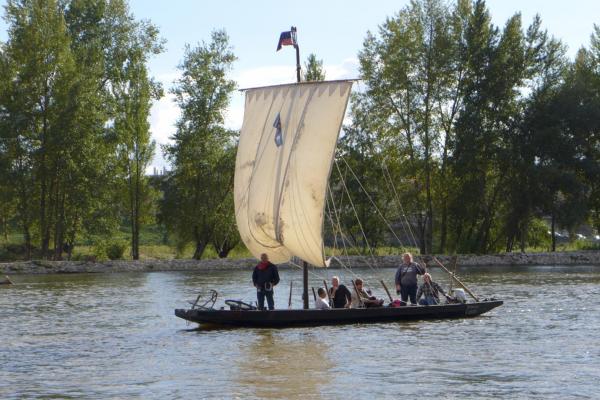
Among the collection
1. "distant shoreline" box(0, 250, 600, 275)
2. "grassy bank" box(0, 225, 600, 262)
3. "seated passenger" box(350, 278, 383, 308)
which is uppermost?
"grassy bank" box(0, 225, 600, 262)

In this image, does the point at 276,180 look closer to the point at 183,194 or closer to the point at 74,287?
the point at 74,287

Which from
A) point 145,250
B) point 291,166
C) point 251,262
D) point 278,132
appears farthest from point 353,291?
point 145,250

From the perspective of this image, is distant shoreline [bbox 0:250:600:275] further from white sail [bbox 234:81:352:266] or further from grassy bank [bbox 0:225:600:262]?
white sail [bbox 234:81:352:266]

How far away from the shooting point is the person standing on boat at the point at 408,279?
32.5 metres

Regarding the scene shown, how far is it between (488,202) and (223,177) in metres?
19.4

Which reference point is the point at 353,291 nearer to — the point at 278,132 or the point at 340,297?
the point at 340,297

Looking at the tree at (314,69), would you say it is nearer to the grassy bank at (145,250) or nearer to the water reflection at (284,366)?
the grassy bank at (145,250)

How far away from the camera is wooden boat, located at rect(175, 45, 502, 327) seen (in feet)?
107

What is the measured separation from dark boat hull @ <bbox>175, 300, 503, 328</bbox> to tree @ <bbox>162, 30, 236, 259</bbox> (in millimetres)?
45123

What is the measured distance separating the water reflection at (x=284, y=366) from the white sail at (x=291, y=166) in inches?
154

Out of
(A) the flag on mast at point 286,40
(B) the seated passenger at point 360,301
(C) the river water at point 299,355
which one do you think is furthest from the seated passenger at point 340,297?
(A) the flag on mast at point 286,40

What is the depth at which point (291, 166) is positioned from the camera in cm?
3272

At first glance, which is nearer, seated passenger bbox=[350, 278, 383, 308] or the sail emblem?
seated passenger bbox=[350, 278, 383, 308]

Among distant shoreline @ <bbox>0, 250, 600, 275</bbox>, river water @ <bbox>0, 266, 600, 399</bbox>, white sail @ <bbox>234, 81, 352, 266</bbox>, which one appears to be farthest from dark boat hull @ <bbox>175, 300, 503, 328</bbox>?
distant shoreline @ <bbox>0, 250, 600, 275</bbox>
